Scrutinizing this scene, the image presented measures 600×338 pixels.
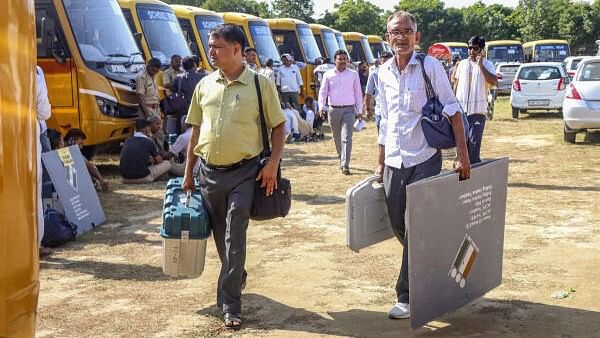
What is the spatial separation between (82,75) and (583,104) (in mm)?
8500

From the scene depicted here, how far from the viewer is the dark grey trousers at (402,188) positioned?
5.00m

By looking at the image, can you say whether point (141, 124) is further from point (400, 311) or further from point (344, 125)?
point (400, 311)

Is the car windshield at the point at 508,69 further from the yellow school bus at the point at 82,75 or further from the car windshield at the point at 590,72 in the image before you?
the yellow school bus at the point at 82,75

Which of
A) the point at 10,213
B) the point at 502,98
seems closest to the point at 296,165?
the point at 10,213

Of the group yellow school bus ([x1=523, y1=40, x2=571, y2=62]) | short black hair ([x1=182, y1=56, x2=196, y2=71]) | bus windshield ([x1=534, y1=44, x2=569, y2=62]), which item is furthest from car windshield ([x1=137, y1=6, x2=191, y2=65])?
yellow school bus ([x1=523, y1=40, x2=571, y2=62])

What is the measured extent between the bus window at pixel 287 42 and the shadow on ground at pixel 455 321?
18.2 m

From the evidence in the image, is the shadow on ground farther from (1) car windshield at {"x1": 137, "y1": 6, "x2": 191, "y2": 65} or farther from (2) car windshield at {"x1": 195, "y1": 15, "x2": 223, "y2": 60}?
(2) car windshield at {"x1": 195, "y1": 15, "x2": 223, "y2": 60}

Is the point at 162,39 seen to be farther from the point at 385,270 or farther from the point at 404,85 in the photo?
the point at 404,85

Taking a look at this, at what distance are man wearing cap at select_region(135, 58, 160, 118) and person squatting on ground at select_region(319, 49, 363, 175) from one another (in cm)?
250

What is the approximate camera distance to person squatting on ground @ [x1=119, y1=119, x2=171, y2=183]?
11180 mm

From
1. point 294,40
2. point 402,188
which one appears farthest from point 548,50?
point 402,188

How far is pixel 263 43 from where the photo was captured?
20.9 meters

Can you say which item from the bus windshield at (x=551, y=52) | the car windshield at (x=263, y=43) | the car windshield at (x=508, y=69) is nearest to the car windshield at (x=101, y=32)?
the car windshield at (x=263, y=43)

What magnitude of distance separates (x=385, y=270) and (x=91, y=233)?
3107mm
